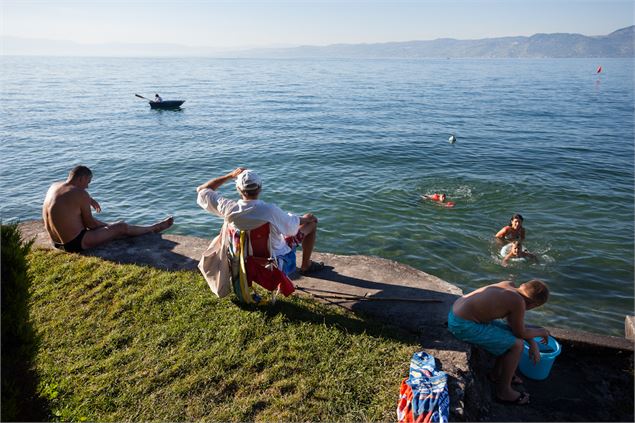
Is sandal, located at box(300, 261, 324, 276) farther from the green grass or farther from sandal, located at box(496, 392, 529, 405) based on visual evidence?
sandal, located at box(496, 392, 529, 405)

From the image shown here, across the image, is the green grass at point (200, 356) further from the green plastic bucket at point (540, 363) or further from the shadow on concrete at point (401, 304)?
the green plastic bucket at point (540, 363)

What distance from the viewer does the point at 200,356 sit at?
191 inches

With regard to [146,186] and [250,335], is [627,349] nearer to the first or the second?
[250,335]

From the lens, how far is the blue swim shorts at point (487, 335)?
4.93 meters

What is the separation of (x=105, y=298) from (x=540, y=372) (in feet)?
19.4

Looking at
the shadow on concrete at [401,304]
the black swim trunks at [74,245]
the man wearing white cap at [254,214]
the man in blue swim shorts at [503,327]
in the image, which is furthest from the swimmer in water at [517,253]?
the black swim trunks at [74,245]

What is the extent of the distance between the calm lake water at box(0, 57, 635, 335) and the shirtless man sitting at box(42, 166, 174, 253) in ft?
15.9

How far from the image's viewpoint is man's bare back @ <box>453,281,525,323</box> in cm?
483

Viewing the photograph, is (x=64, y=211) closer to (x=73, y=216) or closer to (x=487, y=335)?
(x=73, y=216)

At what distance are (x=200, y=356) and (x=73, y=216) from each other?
393 centimetres

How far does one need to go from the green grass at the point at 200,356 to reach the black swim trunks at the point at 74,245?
3.35ft

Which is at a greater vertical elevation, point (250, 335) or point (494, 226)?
point (250, 335)

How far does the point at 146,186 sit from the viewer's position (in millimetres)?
16625

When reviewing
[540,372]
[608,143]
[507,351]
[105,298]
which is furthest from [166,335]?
[608,143]
